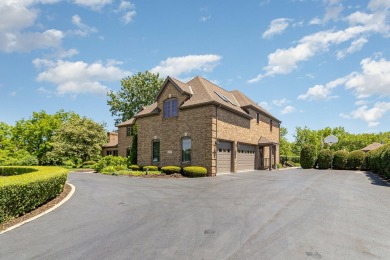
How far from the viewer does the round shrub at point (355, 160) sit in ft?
102

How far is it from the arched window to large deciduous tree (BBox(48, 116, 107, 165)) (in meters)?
22.5

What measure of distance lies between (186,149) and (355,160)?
22544mm

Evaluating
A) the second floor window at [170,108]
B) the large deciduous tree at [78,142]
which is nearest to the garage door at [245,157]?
the second floor window at [170,108]

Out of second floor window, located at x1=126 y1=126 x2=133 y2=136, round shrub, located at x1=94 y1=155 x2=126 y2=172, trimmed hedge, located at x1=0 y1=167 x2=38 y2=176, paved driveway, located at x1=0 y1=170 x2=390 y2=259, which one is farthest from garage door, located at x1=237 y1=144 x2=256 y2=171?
trimmed hedge, located at x1=0 y1=167 x2=38 y2=176

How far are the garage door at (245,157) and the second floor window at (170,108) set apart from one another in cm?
802

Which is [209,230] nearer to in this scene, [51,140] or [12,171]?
[12,171]

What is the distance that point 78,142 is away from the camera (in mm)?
40375

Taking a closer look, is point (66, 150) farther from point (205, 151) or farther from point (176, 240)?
point (176, 240)

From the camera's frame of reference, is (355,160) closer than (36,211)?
No

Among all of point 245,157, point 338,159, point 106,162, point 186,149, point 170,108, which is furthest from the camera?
point 338,159

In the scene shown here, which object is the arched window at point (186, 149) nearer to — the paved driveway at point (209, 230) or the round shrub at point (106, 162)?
the round shrub at point (106, 162)

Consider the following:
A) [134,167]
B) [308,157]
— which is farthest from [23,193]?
[308,157]

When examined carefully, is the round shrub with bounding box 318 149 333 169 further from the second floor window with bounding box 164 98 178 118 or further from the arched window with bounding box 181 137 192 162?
the second floor window with bounding box 164 98 178 118

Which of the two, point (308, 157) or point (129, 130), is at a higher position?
point (129, 130)
